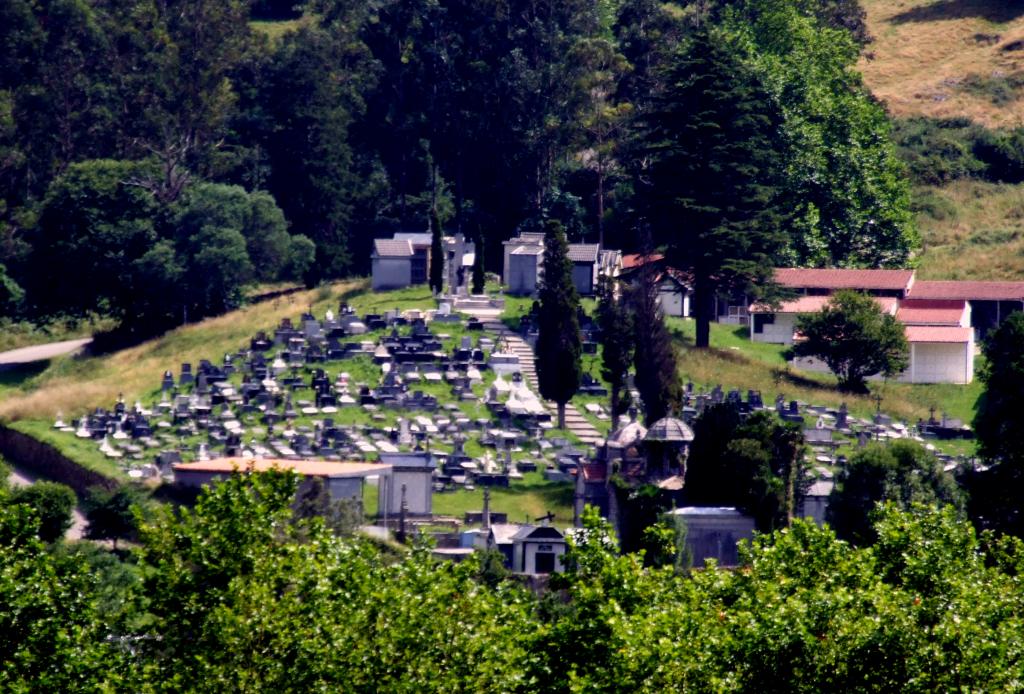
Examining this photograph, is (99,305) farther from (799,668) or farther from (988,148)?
(799,668)

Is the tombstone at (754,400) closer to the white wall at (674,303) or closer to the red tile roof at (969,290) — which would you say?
the white wall at (674,303)

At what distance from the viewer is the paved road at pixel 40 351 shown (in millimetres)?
105000

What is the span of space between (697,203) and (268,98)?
3037 centimetres

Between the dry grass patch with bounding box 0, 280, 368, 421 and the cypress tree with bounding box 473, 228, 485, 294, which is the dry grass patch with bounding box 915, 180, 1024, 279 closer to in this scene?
the cypress tree with bounding box 473, 228, 485, 294

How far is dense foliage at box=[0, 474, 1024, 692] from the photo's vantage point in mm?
44812

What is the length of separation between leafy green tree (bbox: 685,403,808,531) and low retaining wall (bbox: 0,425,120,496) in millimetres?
19170

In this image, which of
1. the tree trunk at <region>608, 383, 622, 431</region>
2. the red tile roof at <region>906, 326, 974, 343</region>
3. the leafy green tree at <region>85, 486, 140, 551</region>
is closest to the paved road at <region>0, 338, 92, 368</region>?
the tree trunk at <region>608, 383, 622, 431</region>

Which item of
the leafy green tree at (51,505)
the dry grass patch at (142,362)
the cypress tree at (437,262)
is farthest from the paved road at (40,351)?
the leafy green tree at (51,505)

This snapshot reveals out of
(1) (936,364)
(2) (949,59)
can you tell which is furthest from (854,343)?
(2) (949,59)

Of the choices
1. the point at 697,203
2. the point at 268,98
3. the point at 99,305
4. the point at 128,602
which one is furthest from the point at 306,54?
the point at 128,602

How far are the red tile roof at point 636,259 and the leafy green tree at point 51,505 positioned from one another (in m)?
25.2

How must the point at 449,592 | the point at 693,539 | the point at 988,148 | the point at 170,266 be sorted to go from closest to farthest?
the point at 449,592 → the point at 693,539 → the point at 170,266 → the point at 988,148

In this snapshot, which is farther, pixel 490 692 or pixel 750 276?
pixel 750 276

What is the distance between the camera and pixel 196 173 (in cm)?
12012
